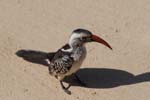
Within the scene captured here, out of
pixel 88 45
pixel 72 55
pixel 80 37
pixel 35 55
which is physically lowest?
pixel 88 45

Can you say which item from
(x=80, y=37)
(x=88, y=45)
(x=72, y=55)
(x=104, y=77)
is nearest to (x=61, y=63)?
(x=72, y=55)

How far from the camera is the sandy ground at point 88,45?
7461mm

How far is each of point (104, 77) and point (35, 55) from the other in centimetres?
100

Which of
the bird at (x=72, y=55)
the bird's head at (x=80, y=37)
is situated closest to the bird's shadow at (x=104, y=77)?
the bird at (x=72, y=55)

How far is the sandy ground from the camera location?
7.46m

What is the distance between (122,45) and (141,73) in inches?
27.0

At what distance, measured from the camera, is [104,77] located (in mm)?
7809

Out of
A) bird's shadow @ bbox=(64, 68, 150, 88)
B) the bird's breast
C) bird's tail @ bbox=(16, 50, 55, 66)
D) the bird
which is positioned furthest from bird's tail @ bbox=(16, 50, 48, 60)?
the bird's breast

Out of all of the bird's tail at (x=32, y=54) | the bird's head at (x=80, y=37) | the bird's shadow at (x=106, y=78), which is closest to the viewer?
the bird's head at (x=80, y=37)

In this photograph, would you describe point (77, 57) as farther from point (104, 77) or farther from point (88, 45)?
point (88, 45)

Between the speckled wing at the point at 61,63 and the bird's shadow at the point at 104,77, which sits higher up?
the speckled wing at the point at 61,63

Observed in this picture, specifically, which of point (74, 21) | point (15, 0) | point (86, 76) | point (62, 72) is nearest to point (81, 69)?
point (86, 76)

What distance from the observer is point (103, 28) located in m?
8.73

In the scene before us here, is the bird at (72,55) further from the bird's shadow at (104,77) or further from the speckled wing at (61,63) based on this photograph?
the bird's shadow at (104,77)
